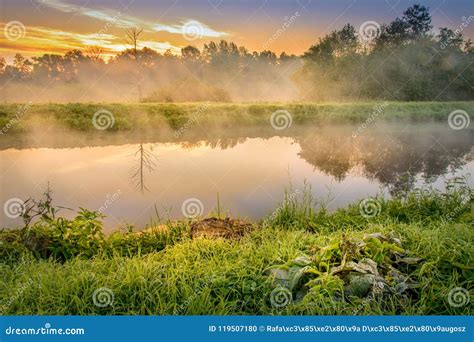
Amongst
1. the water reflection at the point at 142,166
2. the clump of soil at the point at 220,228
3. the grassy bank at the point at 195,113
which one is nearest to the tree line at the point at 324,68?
the grassy bank at the point at 195,113

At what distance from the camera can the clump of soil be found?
466cm

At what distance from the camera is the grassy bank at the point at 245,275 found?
3.23 metres

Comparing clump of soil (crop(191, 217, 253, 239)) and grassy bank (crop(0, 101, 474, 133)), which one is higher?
grassy bank (crop(0, 101, 474, 133))

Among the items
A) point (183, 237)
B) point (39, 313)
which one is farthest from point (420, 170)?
point (39, 313)

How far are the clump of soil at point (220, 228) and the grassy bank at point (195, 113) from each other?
650cm

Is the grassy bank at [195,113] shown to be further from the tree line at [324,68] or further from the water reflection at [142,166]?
the water reflection at [142,166]

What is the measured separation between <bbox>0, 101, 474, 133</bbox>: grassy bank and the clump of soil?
21.3 ft

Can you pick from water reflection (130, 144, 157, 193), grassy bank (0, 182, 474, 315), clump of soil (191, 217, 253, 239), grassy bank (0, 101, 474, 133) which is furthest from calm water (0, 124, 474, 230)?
grassy bank (0, 182, 474, 315)

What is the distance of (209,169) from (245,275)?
4519mm

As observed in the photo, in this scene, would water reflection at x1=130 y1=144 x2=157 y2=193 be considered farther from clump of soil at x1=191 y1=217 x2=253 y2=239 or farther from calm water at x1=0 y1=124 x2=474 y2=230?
clump of soil at x1=191 y1=217 x2=253 y2=239

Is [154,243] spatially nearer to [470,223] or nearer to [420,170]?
[470,223]

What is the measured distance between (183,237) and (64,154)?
17.5 feet

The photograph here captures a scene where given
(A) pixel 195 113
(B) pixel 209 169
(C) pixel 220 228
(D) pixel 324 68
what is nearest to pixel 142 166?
(B) pixel 209 169

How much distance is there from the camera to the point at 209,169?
7898 mm
